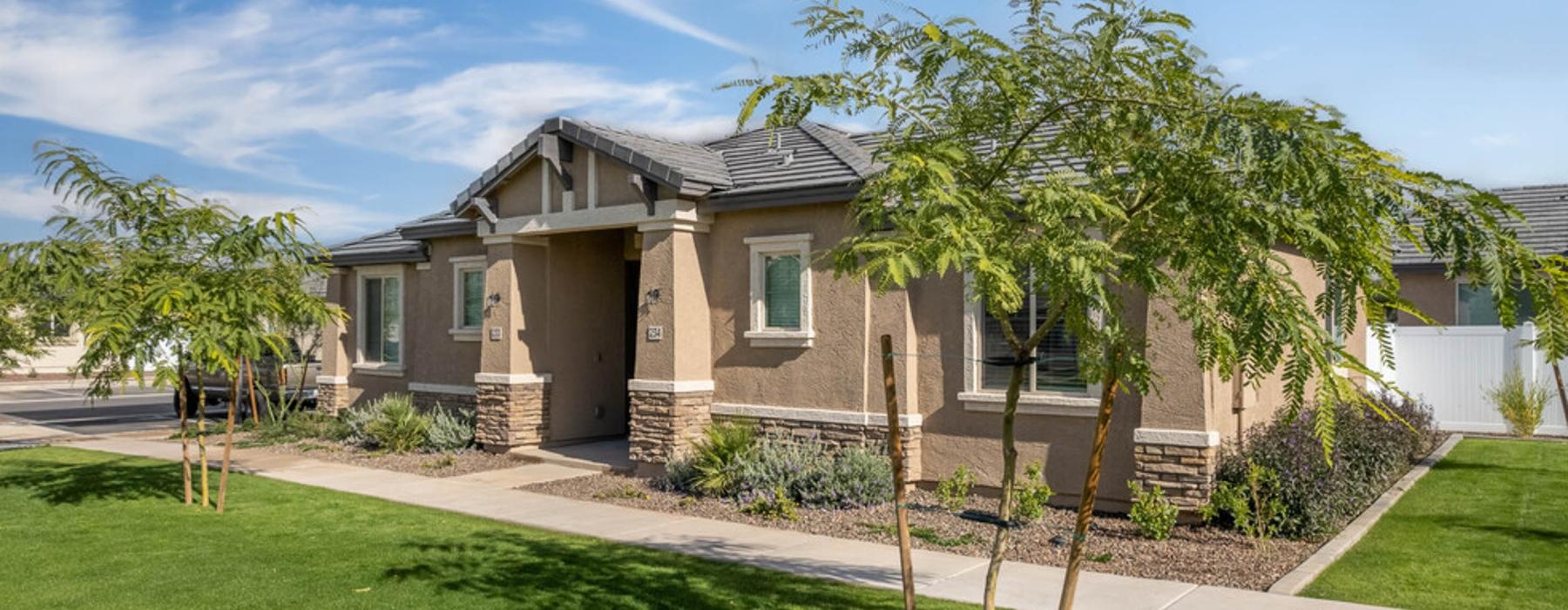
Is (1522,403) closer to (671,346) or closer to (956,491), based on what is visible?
(956,491)

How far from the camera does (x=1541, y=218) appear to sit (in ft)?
67.4

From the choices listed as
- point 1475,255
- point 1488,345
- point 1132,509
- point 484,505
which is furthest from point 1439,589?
point 1488,345

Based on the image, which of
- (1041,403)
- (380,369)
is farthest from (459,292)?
(1041,403)

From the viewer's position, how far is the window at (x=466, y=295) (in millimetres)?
16594

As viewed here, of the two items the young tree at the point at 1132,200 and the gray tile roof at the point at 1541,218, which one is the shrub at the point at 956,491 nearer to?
the young tree at the point at 1132,200

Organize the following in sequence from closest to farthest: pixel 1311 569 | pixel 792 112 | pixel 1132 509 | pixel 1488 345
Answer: pixel 792 112
pixel 1311 569
pixel 1132 509
pixel 1488 345

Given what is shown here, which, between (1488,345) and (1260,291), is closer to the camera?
(1260,291)

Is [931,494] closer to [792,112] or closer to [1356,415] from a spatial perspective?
[1356,415]

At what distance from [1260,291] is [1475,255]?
97 centimetres

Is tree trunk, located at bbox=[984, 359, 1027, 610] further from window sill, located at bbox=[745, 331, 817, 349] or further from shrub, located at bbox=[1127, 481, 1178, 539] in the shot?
window sill, located at bbox=[745, 331, 817, 349]

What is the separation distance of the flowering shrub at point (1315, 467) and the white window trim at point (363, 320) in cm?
1273

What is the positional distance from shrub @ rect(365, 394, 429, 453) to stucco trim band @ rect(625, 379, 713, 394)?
410 centimetres

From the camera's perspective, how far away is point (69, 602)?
7.45m

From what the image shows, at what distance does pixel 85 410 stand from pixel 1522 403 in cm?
2825
